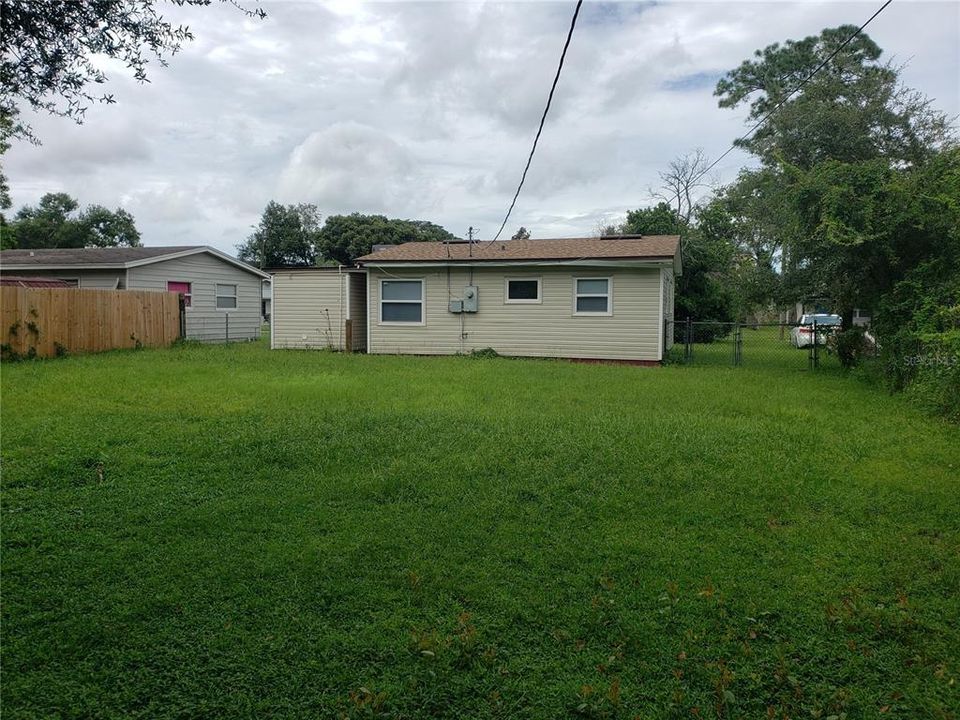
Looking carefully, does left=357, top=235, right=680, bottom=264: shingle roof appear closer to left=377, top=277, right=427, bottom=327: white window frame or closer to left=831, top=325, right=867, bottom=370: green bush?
left=377, top=277, right=427, bottom=327: white window frame

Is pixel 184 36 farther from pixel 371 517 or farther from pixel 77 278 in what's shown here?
pixel 77 278

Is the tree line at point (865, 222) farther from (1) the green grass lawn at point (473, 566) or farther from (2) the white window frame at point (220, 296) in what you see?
(2) the white window frame at point (220, 296)

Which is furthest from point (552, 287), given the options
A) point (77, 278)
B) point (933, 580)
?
point (77, 278)

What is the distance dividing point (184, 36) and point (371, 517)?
12.5ft

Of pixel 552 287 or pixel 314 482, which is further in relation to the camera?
pixel 552 287

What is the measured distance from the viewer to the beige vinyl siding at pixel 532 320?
15977mm

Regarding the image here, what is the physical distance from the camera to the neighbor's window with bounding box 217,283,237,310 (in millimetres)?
22844

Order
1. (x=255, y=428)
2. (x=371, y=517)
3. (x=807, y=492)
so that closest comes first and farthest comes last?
1. (x=371, y=517)
2. (x=807, y=492)
3. (x=255, y=428)

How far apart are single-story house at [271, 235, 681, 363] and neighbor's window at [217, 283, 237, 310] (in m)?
4.62

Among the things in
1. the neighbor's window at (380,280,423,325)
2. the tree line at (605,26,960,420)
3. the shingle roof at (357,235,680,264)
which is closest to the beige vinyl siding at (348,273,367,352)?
the shingle roof at (357,235,680,264)

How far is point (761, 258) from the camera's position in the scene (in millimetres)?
17172

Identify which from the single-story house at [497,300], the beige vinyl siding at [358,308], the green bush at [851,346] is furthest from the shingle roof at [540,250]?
the green bush at [851,346]

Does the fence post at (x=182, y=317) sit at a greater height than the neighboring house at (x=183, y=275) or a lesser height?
lesser

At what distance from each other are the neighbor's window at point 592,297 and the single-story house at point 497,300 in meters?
0.03
